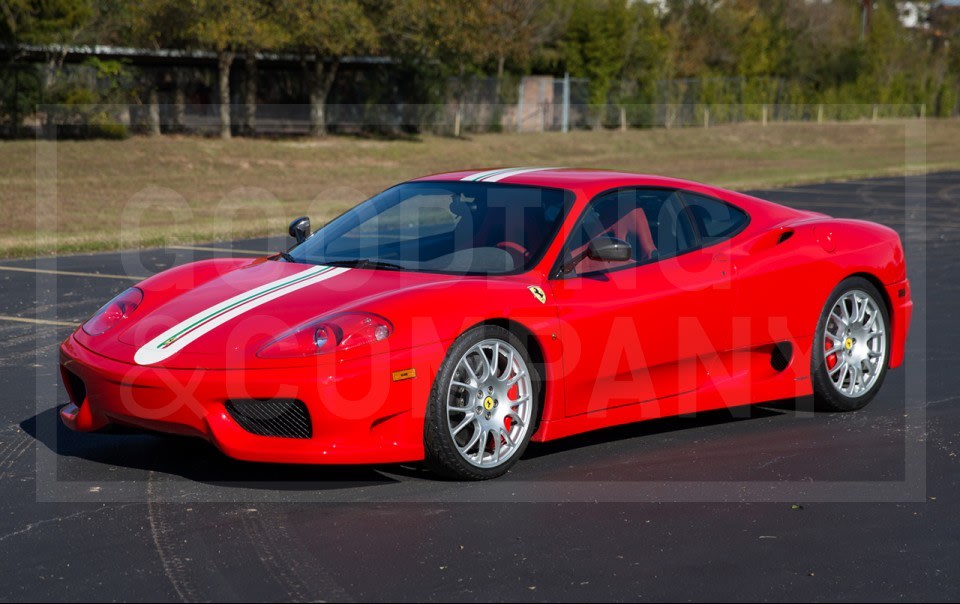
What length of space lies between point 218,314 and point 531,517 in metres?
1.73

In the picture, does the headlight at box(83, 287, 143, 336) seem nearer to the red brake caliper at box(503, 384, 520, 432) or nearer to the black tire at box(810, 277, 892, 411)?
the red brake caliper at box(503, 384, 520, 432)

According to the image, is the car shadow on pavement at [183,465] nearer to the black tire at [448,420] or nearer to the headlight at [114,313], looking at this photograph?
the black tire at [448,420]

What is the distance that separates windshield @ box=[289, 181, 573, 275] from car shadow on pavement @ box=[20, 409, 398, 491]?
42.5 inches

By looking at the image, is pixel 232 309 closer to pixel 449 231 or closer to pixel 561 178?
pixel 449 231

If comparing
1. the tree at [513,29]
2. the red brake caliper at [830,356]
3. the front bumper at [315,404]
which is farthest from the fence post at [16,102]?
the front bumper at [315,404]

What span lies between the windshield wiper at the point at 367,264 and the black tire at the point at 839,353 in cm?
245

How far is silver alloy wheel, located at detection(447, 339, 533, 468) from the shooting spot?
18.7 feet

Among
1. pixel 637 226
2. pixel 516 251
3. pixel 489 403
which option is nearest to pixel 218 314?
pixel 489 403

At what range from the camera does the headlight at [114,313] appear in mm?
6126

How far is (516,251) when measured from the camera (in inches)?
249

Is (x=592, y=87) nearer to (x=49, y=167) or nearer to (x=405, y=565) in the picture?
(x=49, y=167)

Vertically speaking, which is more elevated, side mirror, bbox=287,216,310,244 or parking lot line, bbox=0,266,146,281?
side mirror, bbox=287,216,310,244

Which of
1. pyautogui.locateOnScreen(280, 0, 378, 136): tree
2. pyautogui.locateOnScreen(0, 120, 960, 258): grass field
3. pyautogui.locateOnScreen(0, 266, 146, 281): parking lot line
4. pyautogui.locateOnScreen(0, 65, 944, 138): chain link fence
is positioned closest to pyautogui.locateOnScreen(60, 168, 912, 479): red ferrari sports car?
pyautogui.locateOnScreen(0, 266, 146, 281): parking lot line

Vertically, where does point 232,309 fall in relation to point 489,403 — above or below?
above
